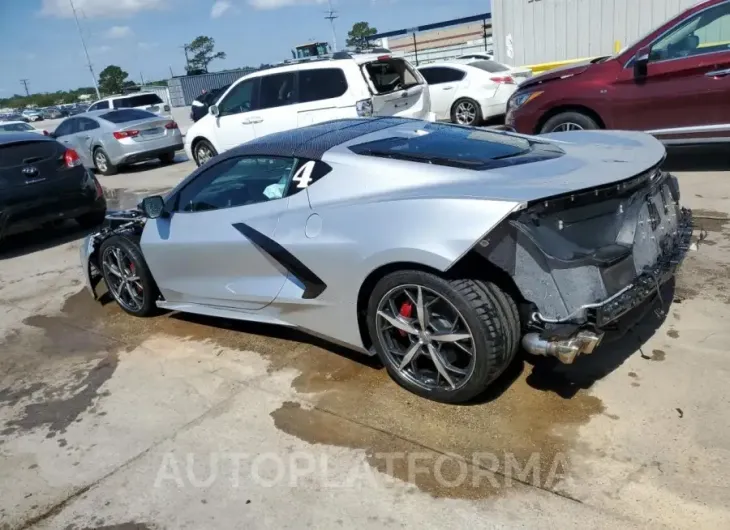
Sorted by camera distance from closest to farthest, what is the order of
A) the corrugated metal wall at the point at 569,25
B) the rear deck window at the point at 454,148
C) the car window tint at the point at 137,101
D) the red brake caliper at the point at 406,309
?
the red brake caliper at the point at 406,309 < the rear deck window at the point at 454,148 < the corrugated metal wall at the point at 569,25 < the car window tint at the point at 137,101

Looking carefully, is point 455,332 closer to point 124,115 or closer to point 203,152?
point 203,152

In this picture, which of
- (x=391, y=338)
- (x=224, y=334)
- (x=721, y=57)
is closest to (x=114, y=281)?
(x=224, y=334)

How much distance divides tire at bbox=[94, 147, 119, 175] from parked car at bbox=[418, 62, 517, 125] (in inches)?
288

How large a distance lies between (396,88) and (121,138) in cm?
728

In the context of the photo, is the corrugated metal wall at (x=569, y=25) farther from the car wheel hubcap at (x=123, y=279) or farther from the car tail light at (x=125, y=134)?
the car wheel hubcap at (x=123, y=279)

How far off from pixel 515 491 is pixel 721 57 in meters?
5.92

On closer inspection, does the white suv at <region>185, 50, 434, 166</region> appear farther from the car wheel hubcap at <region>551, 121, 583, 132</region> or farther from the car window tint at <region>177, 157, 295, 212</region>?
the car window tint at <region>177, 157, 295, 212</region>

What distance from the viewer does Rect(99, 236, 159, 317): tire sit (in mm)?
4844

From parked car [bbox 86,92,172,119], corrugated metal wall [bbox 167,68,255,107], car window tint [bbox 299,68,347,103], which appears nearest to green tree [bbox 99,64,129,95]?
corrugated metal wall [bbox 167,68,255,107]

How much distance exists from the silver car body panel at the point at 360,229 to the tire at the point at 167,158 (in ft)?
37.1

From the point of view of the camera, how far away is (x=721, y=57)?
6.65 metres

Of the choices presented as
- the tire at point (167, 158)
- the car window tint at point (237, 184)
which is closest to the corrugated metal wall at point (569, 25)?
the tire at point (167, 158)

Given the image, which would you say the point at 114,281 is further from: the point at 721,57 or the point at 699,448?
the point at 721,57

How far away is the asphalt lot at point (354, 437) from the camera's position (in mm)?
2629
